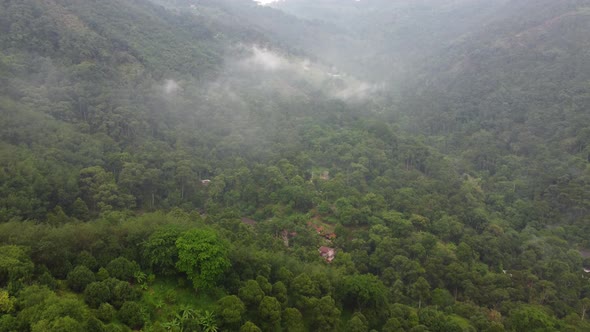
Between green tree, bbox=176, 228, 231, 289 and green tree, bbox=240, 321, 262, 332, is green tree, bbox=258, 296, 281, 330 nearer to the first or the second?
green tree, bbox=240, 321, 262, 332

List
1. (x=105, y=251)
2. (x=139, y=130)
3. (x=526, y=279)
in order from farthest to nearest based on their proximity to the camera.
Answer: (x=139, y=130)
(x=526, y=279)
(x=105, y=251)

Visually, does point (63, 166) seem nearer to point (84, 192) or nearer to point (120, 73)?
point (84, 192)

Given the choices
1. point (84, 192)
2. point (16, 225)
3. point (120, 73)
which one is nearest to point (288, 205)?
point (84, 192)

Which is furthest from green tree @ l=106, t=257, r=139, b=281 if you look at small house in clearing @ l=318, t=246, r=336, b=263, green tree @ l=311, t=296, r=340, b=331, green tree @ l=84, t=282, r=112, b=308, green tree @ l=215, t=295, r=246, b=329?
small house in clearing @ l=318, t=246, r=336, b=263

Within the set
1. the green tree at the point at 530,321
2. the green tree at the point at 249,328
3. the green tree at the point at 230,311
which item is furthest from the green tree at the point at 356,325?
the green tree at the point at 530,321

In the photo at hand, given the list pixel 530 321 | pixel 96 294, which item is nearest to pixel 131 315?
pixel 96 294

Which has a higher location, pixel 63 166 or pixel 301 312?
pixel 301 312
